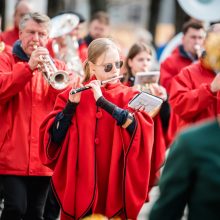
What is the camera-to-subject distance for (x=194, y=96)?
8.04m

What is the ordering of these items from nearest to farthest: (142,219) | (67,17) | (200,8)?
(142,219) → (67,17) → (200,8)

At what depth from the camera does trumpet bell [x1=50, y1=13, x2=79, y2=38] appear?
1062 cm

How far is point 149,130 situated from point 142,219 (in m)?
3.43

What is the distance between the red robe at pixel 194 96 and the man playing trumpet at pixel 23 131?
4.17 feet

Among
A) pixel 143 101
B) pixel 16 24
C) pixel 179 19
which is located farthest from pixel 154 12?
pixel 143 101

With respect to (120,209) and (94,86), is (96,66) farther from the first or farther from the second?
(120,209)

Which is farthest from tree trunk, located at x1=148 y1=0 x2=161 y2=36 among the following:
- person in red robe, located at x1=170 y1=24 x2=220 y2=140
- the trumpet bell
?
person in red robe, located at x1=170 y1=24 x2=220 y2=140

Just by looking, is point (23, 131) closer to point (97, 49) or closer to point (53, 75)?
point (53, 75)

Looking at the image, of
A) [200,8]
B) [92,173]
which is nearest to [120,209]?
[92,173]

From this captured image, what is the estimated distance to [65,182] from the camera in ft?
22.1

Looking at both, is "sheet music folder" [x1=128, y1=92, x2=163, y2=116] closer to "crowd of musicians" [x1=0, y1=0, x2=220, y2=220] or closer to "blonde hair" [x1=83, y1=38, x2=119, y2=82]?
"crowd of musicians" [x1=0, y1=0, x2=220, y2=220]

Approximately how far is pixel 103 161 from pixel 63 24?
441cm

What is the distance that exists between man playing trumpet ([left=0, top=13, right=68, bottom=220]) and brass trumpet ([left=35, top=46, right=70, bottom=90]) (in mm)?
61

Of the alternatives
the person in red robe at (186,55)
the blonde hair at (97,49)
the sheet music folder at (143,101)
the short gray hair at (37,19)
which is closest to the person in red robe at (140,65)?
the person in red robe at (186,55)
